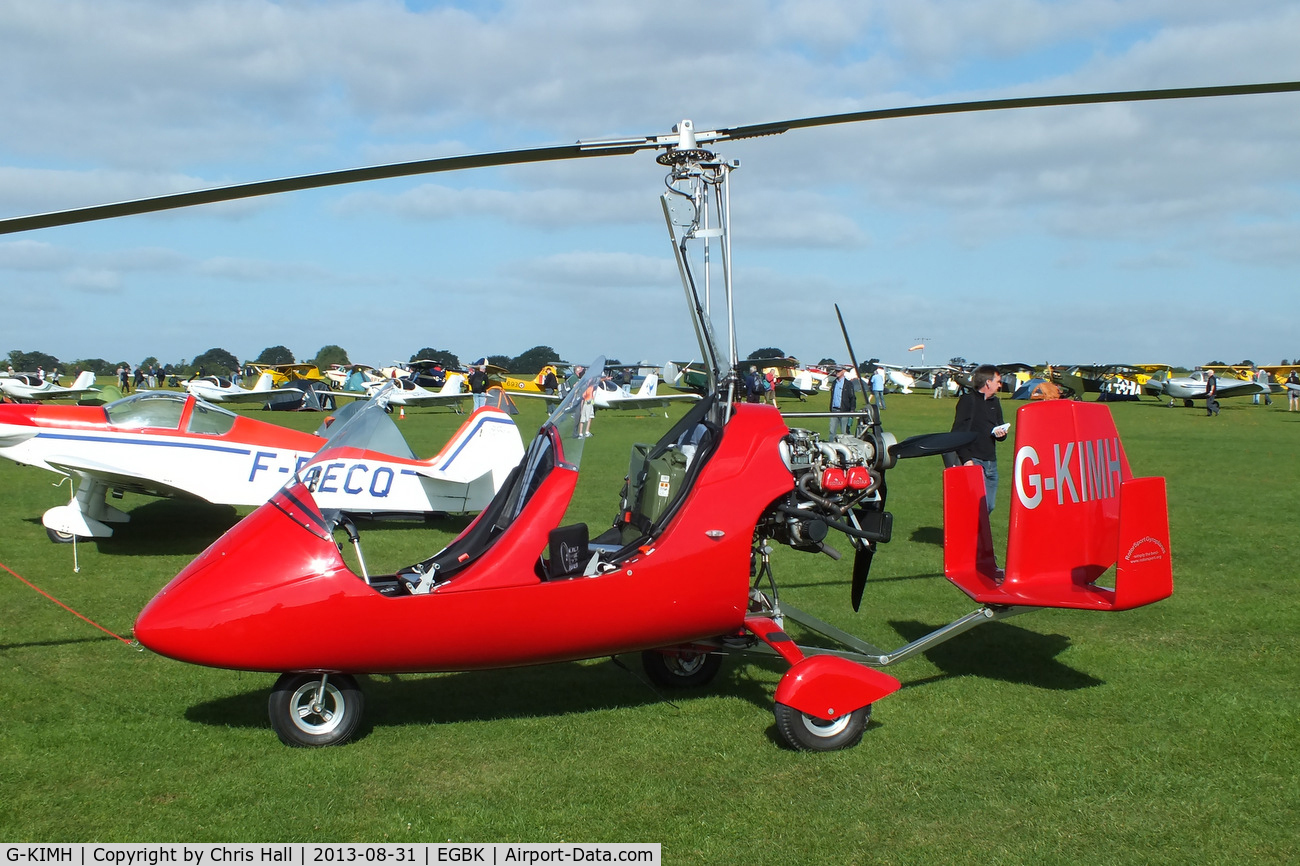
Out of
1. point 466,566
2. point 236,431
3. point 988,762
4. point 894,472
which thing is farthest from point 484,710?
point 894,472

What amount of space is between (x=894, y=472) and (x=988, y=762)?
12.6 m

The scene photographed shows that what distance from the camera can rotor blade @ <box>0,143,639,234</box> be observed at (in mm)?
3643

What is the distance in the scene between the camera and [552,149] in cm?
422

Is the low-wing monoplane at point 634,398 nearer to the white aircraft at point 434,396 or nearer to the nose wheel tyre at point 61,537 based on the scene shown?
the white aircraft at point 434,396

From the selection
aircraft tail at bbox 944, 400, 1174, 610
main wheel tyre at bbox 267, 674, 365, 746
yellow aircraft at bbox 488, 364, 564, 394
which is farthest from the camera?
yellow aircraft at bbox 488, 364, 564, 394

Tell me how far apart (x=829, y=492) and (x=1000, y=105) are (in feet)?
7.04

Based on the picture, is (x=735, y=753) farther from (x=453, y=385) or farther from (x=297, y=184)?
(x=453, y=385)

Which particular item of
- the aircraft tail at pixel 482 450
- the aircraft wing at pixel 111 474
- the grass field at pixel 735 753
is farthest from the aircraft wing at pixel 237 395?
the grass field at pixel 735 753

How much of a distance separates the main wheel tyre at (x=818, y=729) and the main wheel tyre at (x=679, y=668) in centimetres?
105

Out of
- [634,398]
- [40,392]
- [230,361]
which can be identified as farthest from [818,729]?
[230,361]

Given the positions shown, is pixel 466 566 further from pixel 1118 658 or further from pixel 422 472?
pixel 422 472

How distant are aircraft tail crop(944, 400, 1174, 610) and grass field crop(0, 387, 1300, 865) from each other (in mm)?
642
